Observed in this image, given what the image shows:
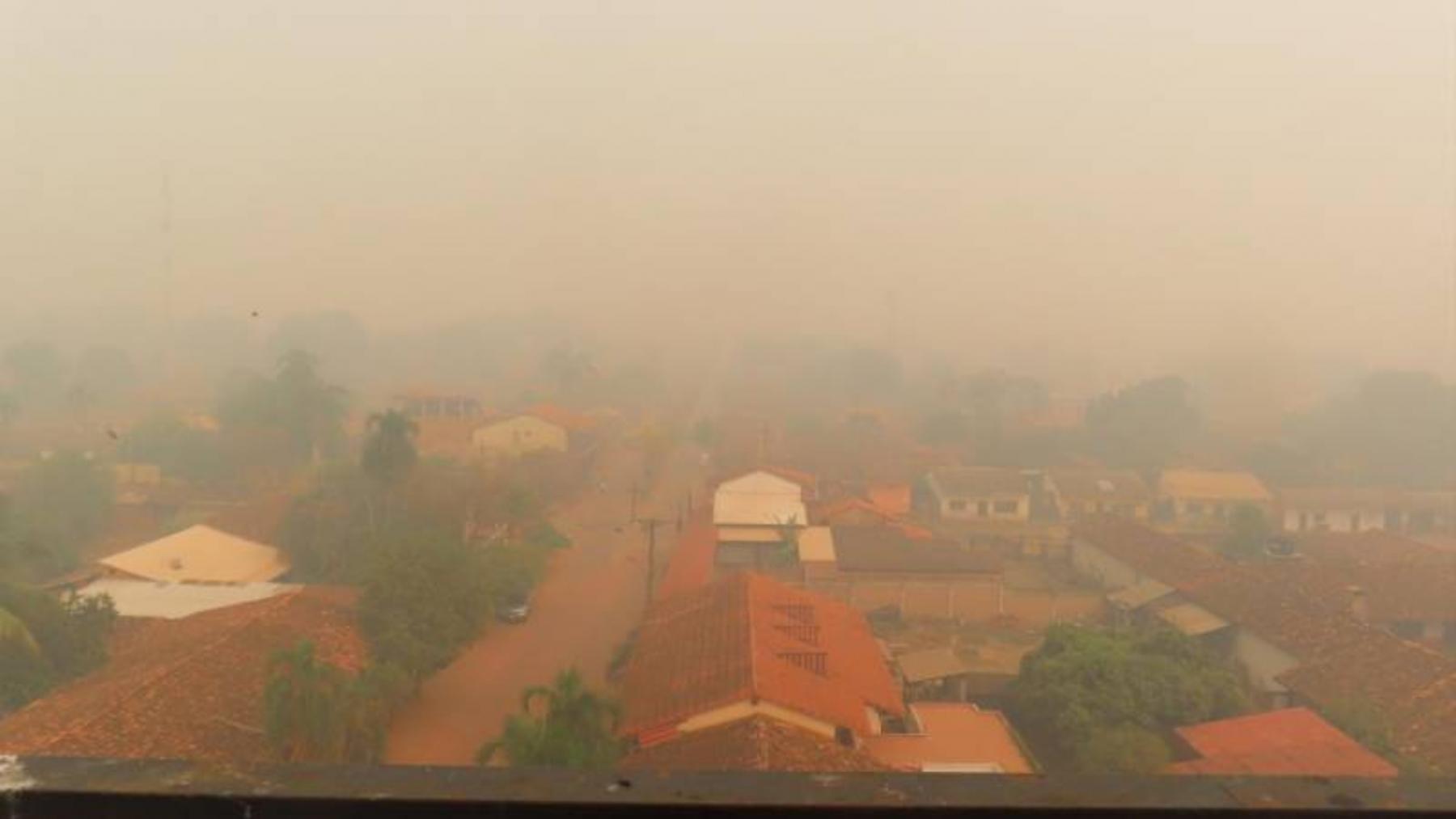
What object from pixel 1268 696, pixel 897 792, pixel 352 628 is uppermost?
pixel 897 792

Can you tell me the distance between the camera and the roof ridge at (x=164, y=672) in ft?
16.6

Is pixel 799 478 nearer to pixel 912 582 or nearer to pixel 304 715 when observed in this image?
pixel 912 582

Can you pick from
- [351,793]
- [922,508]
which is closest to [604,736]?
[351,793]

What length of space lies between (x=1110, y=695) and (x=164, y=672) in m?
5.61

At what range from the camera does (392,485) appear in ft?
37.1

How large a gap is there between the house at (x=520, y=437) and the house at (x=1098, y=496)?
27.4ft

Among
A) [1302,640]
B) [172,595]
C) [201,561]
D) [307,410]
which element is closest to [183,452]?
[307,410]

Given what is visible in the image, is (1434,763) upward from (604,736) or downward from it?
downward

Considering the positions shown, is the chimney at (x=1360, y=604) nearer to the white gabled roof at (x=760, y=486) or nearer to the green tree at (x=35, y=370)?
the white gabled roof at (x=760, y=486)

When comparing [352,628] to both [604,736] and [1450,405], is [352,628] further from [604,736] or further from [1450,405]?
A: [1450,405]

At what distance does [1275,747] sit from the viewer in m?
5.61

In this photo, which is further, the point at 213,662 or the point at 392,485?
A: the point at 392,485

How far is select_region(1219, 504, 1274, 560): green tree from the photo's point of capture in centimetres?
1234

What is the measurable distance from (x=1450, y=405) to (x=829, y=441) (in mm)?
15781
